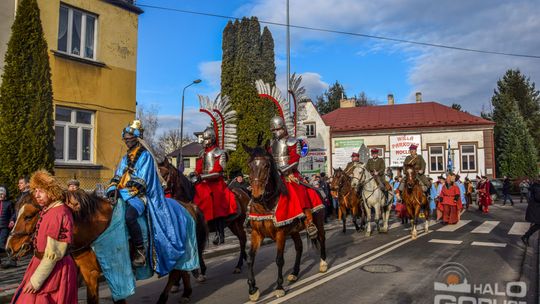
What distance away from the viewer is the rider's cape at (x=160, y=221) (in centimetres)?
526

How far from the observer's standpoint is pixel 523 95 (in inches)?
2256

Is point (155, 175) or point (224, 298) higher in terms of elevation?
point (155, 175)

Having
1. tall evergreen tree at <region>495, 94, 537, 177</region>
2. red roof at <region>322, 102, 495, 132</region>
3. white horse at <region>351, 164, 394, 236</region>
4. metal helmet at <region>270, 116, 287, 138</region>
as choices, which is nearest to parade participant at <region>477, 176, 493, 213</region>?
white horse at <region>351, 164, 394, 236</region>

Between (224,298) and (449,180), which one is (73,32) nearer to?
(224,298)

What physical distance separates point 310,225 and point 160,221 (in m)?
3.08

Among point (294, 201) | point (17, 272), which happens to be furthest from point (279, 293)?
point (17, 272)

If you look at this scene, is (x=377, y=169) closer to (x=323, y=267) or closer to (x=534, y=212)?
(x=534, y=212)

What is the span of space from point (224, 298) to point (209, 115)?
512 centimetres

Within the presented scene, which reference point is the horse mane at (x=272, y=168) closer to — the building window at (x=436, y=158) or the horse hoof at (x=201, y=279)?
the horse hoof at (x=201, y=279)

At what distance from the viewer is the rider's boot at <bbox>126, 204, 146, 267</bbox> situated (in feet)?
16.2

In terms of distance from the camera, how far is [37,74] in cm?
1257

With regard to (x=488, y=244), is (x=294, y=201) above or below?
above

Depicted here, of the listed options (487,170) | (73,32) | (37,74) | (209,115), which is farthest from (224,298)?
(487,170)

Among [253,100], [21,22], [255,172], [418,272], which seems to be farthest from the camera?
[253,100]
